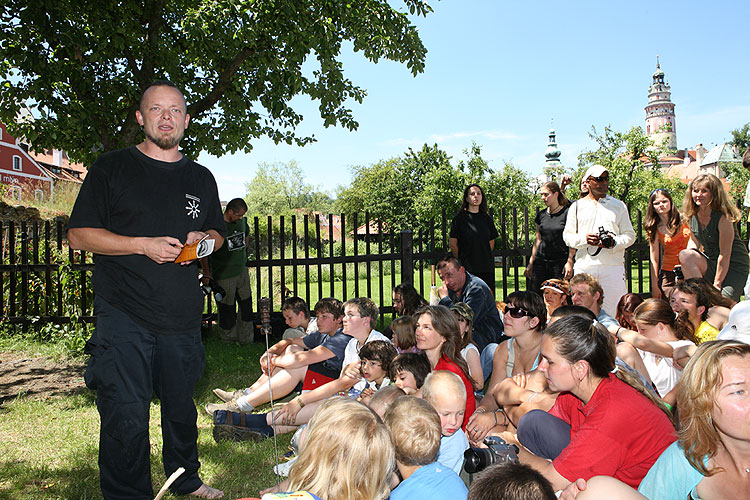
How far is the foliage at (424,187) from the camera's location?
28.3 m

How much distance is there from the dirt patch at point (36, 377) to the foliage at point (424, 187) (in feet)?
13.7

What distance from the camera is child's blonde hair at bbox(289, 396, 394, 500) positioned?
1.78m

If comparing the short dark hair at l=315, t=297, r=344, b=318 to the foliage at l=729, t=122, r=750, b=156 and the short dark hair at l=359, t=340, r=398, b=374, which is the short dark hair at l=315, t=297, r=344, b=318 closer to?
the short dark hair at l=359, t=340, r=398, b=374

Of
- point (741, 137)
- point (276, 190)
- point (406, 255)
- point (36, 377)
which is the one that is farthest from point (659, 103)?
point (36, 377)

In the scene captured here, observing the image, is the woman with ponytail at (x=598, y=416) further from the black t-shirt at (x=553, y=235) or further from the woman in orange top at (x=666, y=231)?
the black t-shirt at (x=553, y=235)

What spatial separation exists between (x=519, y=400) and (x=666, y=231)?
327 centimetres

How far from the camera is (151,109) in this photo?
2754 millimetres

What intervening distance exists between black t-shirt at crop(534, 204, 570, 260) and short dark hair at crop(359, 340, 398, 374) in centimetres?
321

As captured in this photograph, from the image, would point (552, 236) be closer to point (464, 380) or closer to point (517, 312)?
point (517, 312)

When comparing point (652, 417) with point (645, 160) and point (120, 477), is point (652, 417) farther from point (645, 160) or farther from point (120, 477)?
point (645, 160)

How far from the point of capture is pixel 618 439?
2.34 meters

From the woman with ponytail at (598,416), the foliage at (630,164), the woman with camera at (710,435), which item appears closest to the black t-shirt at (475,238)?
the woman with ponytail at (598,416)

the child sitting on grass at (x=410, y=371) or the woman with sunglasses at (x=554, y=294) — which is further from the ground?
the woman with sunglasses at (x=554, y=294)

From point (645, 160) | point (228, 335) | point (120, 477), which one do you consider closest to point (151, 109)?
point (120, 477)
